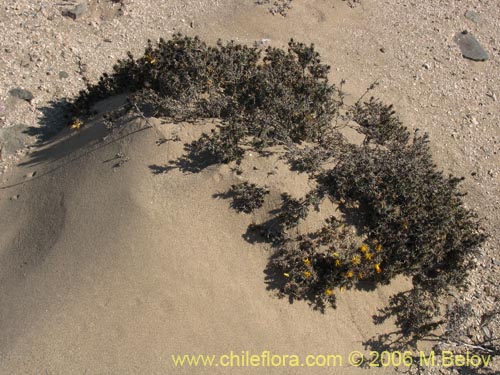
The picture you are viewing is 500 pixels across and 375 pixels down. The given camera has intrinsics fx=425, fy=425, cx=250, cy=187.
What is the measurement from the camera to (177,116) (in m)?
5.86

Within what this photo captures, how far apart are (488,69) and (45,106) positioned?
27.9 feet

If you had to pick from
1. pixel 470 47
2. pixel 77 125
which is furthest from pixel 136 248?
pixel 470 47

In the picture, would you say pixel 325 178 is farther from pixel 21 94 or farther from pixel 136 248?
pixel 21 94

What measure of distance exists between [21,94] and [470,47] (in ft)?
28.7

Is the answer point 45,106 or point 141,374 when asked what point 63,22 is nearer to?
point 45,106

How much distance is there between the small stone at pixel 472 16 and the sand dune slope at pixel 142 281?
21.7 feet

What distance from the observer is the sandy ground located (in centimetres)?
475

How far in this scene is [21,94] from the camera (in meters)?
7.28

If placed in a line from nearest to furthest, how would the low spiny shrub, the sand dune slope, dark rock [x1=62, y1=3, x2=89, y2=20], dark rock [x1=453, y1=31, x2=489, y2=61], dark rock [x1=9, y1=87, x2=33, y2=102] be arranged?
the sand dune slope → the low spiny shrub → dark rock [x1=9, y1=87, x2=33, y2=102] → dark rock [x1=62, y1=3, x2=89, y2=20] → dark rock [x1=453, y1=31, x2=489, y2=61]

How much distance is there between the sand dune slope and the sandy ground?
0.05ft

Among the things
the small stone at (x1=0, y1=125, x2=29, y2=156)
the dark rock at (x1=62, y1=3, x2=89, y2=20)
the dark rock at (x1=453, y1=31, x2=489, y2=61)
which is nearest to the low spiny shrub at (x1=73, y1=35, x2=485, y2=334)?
the small stone at (x1=0, y1=125, x2=29, y2=156)

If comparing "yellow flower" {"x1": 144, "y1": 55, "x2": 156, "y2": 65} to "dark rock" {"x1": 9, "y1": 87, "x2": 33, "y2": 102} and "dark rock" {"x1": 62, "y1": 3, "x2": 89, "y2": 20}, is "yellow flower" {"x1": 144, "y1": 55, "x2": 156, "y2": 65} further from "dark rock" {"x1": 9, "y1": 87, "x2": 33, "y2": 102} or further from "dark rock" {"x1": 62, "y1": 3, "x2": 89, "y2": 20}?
"dark rock" {"x1": 62, "y1": 3, "x2": 89, "y2": 20}

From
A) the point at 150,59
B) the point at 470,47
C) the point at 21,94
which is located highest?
the point at 150,59

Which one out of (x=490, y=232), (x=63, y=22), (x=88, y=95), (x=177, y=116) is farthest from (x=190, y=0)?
(x=490, y=232)
